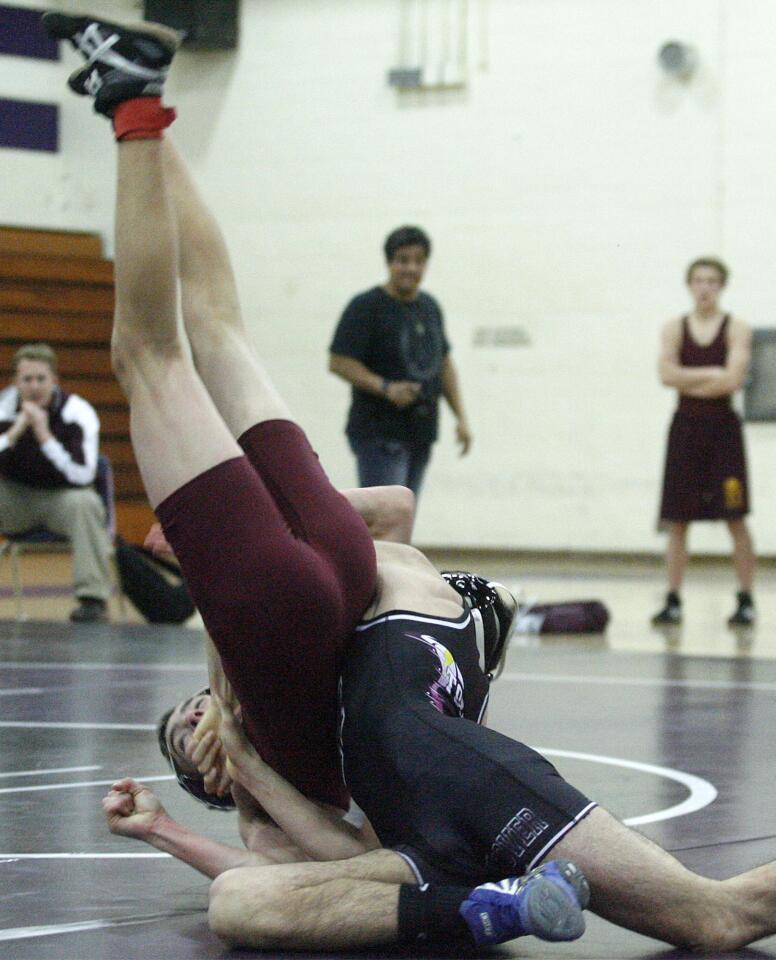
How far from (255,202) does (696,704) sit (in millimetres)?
7913

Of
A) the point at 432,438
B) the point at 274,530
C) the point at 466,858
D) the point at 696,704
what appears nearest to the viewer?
the point at 466,858

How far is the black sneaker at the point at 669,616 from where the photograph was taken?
23.1 ft

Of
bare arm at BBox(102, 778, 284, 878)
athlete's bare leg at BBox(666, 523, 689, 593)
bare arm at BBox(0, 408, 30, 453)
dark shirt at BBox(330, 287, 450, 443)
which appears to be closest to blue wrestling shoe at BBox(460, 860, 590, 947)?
bare arm at BBox(102, 778, 284, 878)

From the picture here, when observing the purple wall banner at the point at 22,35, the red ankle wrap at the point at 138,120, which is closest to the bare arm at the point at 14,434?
the red ankle wrap at the point at 138,120

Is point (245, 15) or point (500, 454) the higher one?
point (245, 15)

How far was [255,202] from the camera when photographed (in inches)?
475

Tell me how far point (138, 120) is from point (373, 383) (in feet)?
13.4

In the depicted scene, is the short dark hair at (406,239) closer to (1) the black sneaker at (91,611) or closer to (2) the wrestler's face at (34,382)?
(2) the wrestler's face at (34,382)

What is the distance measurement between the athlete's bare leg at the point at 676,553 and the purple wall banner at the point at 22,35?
715 centimetres

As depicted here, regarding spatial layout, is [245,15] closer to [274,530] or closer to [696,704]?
[696,704]

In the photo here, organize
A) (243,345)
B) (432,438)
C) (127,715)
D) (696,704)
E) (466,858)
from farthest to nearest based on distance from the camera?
(432,438), (696,704), (127,715), (243,345), (466,858)

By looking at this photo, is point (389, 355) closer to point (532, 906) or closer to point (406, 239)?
point (406, 239)

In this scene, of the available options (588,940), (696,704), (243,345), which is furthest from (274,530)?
(696,704)

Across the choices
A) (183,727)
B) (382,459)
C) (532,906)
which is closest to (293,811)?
(183,727)
